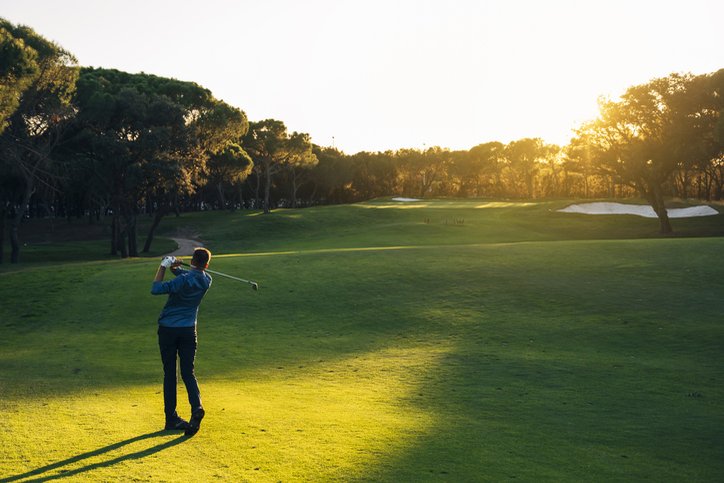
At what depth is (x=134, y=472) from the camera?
330 inches

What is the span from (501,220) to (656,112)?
68.7ft

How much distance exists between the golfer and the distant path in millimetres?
50170

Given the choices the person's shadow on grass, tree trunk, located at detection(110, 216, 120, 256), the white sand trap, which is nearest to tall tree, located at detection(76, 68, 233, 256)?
tree trunk, located at detection(110, 216, 120, 256)

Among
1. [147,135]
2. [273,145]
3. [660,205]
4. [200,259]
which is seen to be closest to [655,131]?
[660,205]

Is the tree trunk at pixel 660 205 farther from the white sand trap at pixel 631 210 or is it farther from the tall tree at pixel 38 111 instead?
the tall tree at pixel 38 111

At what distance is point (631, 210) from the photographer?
74250 mm

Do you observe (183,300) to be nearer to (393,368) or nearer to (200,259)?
(200,259)

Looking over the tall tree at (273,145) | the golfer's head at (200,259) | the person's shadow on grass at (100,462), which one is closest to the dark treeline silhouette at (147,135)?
the tall tree at (273,145)

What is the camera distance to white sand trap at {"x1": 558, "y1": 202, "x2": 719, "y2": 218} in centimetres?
6988

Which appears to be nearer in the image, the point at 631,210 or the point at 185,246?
the point at 185,246

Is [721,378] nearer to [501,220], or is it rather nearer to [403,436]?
[403,436]

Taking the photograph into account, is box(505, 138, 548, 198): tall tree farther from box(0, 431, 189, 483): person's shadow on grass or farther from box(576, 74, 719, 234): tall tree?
box(0, 431, 189, 483): person's shadow on grass

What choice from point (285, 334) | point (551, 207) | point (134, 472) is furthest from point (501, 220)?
point (134, 472)

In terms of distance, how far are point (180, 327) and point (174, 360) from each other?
2.22ft
